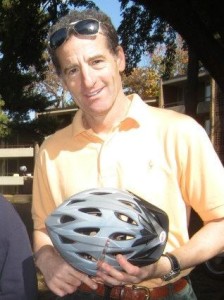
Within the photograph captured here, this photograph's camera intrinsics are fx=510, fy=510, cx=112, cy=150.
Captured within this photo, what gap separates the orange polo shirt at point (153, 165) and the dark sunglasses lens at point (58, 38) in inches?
16.6

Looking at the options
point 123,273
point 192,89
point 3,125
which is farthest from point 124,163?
point 3,125

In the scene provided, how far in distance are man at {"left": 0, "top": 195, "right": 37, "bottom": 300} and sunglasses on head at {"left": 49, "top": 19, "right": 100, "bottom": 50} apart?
2.68 feet

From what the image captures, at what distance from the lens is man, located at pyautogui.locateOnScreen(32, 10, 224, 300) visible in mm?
2191

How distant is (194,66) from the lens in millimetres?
11836

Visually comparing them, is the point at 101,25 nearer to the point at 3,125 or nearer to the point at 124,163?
the point at 124,163

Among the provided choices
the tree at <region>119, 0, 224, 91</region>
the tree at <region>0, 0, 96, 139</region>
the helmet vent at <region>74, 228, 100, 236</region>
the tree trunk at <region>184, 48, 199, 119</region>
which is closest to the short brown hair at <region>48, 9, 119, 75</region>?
the helmet vent at <region>74, 228, 100, 236</region>

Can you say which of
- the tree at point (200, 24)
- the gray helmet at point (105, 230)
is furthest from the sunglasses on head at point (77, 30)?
the tree at point (200, 24)

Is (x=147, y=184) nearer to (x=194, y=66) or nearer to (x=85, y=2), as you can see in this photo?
(x=194, y=66)

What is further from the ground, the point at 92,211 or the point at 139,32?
the point at 139,32

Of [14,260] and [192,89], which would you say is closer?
[14,260]

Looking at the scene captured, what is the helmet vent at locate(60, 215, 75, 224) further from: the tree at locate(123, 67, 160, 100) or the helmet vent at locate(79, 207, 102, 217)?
the tree at locate(123, 67, 160, 100)

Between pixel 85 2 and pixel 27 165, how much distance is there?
1324 inches

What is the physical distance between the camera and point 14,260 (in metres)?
2.42

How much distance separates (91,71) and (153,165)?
50cm
